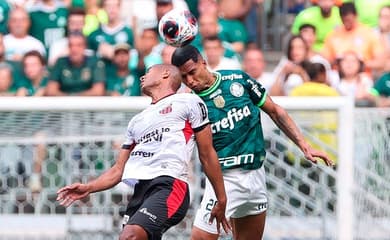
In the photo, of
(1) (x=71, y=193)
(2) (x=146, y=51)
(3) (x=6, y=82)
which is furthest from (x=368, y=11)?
(1) (x=71, y=193)

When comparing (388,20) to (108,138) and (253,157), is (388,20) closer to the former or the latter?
(108,138)

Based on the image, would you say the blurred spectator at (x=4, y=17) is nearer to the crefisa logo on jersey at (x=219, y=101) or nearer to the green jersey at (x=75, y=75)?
the green jersey at (x=75, y=75)

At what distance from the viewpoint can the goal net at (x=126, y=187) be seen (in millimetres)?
9328

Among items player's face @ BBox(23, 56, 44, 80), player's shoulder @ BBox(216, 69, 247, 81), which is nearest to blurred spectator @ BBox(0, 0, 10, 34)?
player's face @ BBox(23, 56, 44, 80)

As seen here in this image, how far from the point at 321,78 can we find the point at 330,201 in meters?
2.66

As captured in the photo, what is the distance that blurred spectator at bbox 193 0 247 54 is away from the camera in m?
13.1

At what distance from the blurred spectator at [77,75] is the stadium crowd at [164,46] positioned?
0.01 m

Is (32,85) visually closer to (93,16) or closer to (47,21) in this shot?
(47,21)

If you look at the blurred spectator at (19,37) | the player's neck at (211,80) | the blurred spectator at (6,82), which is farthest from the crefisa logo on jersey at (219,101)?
the blurred spectator at (19,37)

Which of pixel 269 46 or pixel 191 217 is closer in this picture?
pixel 191 217

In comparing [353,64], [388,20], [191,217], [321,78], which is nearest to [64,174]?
[191,217]

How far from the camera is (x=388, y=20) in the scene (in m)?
13.5

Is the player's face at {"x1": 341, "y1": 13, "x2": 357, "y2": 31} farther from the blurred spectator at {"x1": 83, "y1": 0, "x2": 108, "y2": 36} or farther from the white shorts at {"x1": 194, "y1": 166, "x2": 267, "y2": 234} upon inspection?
the white shorts at {"x1": 194, "y1": 166, "x2": 267, "y2": 234}

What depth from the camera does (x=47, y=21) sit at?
43.5 feet
